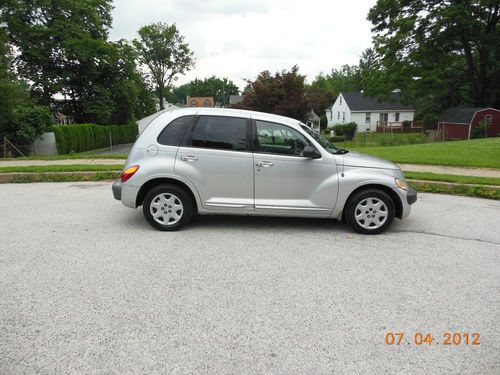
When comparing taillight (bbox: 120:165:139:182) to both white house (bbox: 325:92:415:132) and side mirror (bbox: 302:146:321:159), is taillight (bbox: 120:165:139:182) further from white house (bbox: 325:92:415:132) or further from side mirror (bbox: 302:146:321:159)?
white house (bbox: 325:92:415:132)

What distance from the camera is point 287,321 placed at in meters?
3.03

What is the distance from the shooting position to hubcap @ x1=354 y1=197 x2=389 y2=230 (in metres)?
5.30

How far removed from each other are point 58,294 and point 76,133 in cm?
3011

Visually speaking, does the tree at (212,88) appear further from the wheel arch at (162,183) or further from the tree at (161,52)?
the wheel arch at (162,183)

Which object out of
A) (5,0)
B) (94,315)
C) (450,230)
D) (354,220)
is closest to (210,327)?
(94,315)

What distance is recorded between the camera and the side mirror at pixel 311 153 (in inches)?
207

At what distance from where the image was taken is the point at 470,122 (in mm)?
32531

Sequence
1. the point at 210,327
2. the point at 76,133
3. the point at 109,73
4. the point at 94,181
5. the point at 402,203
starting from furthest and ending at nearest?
the point at 109,73 → the point at 76,133 → the point at 94,181 → the point at 402,203 → the point at 210,327

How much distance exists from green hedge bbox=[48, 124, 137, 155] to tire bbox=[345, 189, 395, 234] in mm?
25999

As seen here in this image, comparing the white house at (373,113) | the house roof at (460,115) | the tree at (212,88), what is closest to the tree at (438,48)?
the house roof at (460,115)

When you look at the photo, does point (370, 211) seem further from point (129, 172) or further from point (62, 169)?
point (62, 169)

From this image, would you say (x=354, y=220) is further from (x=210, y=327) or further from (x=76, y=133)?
(x=76, y=133)

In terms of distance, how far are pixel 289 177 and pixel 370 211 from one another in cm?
129

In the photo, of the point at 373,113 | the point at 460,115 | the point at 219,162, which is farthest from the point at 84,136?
the point at 373,113
